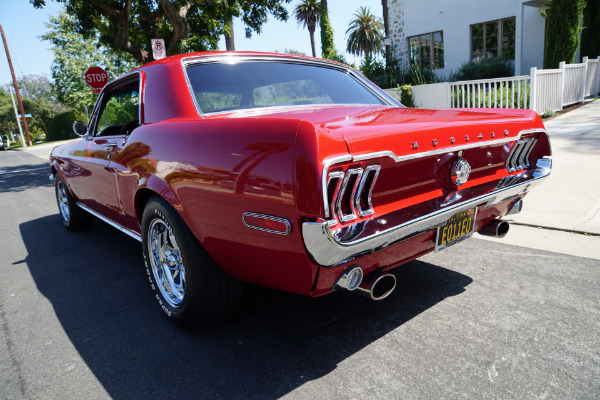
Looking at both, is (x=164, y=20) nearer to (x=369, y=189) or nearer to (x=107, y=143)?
(x=107, y=143)

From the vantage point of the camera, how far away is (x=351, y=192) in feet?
6.06

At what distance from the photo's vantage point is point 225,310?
8.18 feet

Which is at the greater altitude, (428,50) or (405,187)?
(428,50)

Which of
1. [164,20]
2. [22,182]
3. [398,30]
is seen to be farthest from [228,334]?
[398,30]

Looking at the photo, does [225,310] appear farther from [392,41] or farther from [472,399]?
[392,41]

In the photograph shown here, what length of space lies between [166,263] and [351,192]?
4.93 feet

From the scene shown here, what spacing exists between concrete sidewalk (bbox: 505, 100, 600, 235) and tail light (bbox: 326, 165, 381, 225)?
2773mm

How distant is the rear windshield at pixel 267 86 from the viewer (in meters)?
2.61

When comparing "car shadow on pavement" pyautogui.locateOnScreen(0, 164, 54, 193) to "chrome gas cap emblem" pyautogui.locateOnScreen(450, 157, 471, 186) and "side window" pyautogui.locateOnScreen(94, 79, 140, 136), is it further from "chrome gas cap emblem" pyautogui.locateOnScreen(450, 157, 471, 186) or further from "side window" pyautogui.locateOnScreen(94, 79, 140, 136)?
"chrome gas cap emblem" pyautogui.locateOnScreen(450, 157, 471, 186)

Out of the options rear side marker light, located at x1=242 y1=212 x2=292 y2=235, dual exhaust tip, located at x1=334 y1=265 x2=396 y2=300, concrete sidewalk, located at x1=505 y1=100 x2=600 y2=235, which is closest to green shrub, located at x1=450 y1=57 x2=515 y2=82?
concrete sidewalk, located at x1=505 y1=100 x2=600 y2=235

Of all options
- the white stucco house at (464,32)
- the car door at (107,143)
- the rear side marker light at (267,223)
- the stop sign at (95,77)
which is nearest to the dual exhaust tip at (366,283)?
the rear side marker light at (267,223)

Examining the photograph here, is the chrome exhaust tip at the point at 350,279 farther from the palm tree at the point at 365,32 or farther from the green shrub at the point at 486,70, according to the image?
the palm tree at the point at 365,32

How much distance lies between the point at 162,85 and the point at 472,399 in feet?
7.98

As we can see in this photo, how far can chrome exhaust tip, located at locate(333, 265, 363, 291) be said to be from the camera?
1888 millimetres
